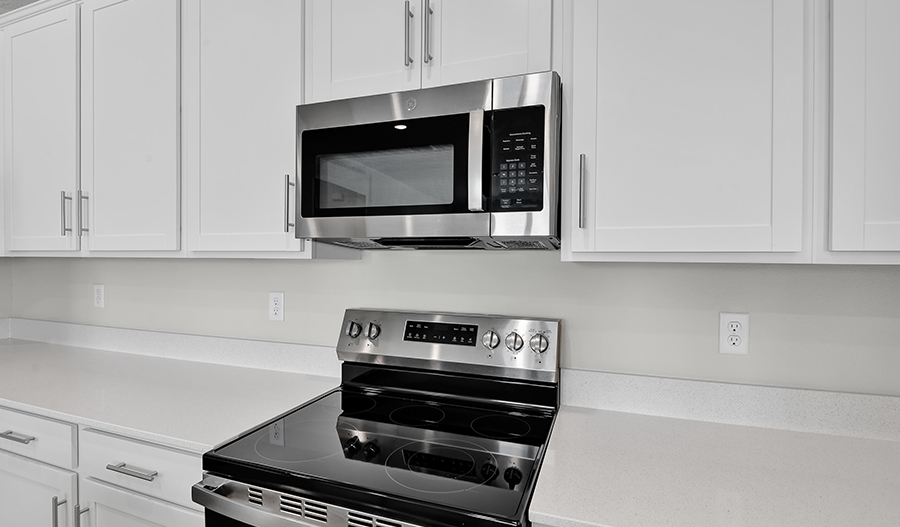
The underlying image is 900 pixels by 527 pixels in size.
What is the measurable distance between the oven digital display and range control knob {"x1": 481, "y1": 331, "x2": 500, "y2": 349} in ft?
0.10

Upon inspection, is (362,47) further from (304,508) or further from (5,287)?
(5,287)

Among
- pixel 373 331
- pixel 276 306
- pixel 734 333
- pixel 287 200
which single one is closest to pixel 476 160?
pixel 287 200

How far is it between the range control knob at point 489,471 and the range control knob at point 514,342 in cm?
43

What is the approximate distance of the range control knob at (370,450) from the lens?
112cm

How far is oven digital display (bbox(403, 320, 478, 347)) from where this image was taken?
1.52m

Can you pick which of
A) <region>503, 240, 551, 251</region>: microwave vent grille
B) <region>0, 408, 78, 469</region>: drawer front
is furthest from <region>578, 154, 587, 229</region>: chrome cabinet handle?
<region>0, 408, 78, 469</region>: drawer front

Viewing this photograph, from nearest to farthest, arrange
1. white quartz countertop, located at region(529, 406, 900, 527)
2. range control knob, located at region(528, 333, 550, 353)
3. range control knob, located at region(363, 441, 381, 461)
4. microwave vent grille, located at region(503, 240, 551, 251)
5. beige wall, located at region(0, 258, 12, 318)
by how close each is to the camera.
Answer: white quartz countertop, located at region(529, 406, 900, 527), range control knob, located at region(363, 441, 381, 461), microwave vent grille, located at region(503, 240, 551, 251), range control knob, located at region(528, 333, 550, 353), beige wall, located at region(0, 258, 12, 318)

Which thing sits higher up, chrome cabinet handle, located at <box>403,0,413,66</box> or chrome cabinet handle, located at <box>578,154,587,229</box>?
chrome cabinet handle, located at <box>403,0,413,66</box>

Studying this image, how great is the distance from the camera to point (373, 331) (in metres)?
1.64

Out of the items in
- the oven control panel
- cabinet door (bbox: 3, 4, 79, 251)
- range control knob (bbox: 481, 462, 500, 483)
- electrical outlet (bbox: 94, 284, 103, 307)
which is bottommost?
range control knob (bbox: 481, 462, 500, 483)

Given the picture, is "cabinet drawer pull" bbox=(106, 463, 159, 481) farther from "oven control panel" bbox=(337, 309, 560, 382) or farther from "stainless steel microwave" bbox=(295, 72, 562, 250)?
"stainless steel microwave" bbox=(295, 72, 562, 250)

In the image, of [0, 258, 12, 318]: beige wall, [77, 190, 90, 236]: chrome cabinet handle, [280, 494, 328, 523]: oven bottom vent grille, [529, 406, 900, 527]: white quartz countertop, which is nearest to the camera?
[529, 406, 900, 527]: white quartz countertop

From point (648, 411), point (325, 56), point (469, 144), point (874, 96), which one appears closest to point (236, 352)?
point (325, 56)

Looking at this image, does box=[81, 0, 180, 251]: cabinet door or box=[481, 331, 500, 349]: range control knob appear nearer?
box=[481, 331, 500, 349]: range control knob
